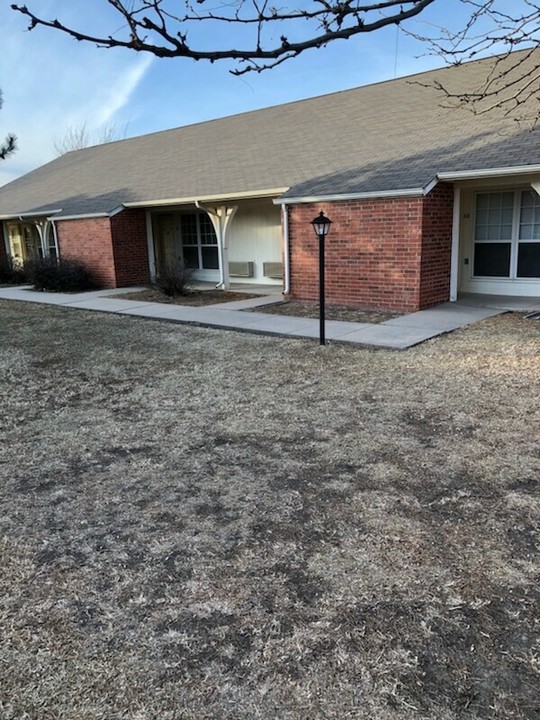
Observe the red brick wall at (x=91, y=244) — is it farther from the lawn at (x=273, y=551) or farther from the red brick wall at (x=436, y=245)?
the lawn at (x=273, y=551)

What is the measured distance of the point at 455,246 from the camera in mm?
10797

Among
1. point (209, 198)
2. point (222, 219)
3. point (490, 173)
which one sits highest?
point (209, 198)

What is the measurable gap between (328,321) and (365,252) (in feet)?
6.11

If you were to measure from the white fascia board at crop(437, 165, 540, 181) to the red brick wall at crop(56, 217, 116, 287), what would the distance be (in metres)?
9.61

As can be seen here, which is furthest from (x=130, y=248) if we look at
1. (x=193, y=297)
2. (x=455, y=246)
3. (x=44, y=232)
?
(x=455, y=246)

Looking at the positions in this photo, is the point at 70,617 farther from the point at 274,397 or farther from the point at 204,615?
the point at 274,397

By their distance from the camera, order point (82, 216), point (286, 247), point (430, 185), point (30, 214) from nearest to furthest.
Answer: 1. point (430, 185)
2. point (286, 247)
3. point (82, 216)
4. point (30, 214)

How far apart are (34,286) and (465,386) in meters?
14.5

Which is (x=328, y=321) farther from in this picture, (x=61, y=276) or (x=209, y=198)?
(x=61, y=276)

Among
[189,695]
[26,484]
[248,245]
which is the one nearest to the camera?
[189,695]

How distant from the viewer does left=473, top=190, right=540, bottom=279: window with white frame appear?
1083 centimetres

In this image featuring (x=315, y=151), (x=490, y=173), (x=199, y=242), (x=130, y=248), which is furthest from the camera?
(x=199, y=242)

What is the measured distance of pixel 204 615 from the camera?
2504mm

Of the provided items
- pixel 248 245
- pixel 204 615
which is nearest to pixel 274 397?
pixel 204 615
